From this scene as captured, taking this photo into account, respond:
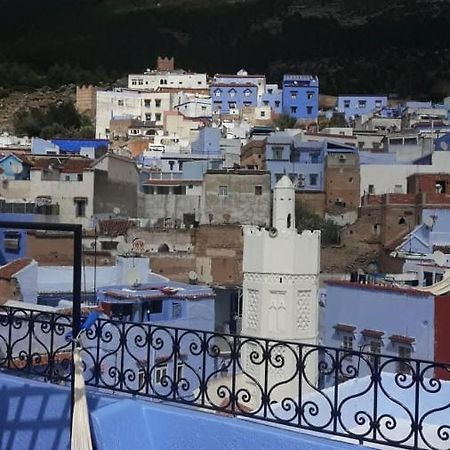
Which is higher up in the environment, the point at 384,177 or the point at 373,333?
the point at 384,177

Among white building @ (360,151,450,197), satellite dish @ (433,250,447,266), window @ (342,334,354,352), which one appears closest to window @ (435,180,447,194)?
white building @ (360,151,450,197)

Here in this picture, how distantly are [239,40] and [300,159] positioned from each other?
62588mm

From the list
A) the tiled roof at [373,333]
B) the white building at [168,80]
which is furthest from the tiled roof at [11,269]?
the white building at [168,80]

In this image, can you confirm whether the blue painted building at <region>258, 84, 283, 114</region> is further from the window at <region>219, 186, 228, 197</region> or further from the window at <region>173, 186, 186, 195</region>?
the window at <region>219, 186, 228, 197</region>

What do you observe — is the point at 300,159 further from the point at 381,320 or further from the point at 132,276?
the point at 381,320

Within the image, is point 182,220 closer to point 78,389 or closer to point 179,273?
point 179,273

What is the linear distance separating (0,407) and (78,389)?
91 centimetres

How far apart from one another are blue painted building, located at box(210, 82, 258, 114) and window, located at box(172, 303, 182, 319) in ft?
143

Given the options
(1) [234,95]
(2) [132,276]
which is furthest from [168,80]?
(2) [132,276]

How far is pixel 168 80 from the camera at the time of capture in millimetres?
68312

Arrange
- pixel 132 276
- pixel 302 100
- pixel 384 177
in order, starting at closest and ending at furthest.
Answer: pixel 132 276, pixel 384 177, pixel 302 100

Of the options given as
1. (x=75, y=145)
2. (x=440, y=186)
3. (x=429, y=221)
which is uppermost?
(x=75, y=145)

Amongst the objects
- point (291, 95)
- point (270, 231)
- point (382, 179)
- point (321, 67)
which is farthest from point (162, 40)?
point (270, 231)

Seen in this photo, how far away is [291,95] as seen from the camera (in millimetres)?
58531
